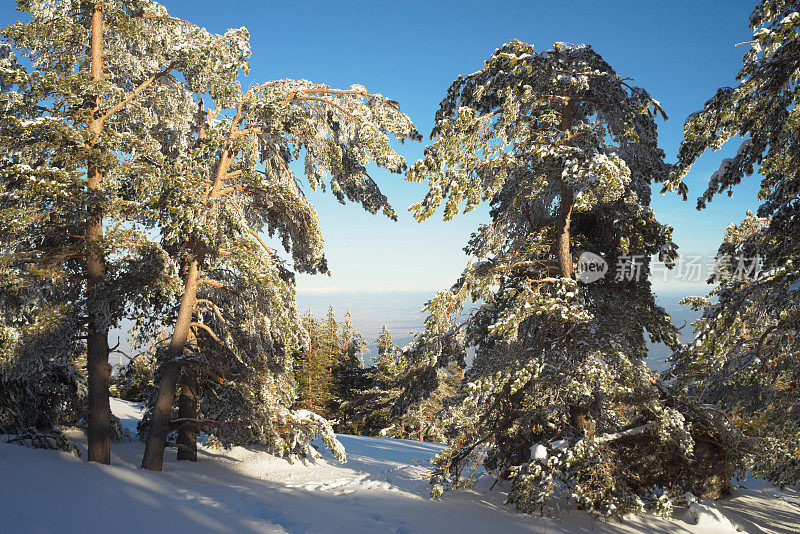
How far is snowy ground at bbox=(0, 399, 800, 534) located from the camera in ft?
20.3

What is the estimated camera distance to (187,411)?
1162cm

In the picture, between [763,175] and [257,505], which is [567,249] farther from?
[257,505]

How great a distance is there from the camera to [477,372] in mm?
A: 8602

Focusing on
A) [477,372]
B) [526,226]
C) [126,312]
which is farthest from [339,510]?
[526,226]

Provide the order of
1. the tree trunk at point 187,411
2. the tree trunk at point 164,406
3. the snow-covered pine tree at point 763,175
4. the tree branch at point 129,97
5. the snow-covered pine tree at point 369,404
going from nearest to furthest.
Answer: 1. the snow-covered pine tree at point 763,175
2. the tree branch at point 129,97
3. the tree trunk at point 164,406
4. the tree trunk at point 187,411
5. the snow-covered pine tree at point 369,404

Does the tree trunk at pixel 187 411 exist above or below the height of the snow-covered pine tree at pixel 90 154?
below

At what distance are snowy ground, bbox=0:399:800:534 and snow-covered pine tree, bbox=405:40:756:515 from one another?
72 cm

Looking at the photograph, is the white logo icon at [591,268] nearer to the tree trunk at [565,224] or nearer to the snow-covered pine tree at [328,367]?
the tree trunk at [565,224]

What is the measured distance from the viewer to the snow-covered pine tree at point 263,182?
838 cm

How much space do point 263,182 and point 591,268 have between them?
6492mm

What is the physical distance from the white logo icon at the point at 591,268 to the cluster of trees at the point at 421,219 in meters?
0.26

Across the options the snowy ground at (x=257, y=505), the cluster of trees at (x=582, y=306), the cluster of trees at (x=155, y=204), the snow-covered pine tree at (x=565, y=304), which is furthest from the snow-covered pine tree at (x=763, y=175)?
the cluster of trees at (x=155, y=204)

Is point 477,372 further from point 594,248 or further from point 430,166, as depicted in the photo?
point 430,166

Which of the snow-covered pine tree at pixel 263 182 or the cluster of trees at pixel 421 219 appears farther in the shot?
the snow-covered pine tree at pixel 263 182
